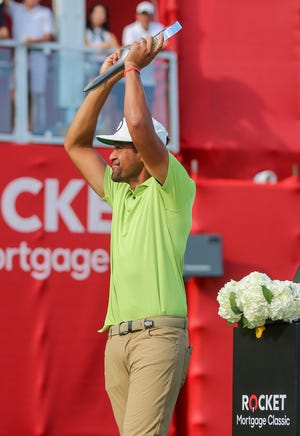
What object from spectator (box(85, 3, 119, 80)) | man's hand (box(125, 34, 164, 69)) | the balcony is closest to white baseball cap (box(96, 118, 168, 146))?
man's hand (box(125, 34, 164, 69))

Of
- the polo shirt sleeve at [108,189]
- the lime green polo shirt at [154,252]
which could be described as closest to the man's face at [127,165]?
the lime green polo shirt at [154,252]

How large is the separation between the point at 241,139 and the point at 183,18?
1.34 m

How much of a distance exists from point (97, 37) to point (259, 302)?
5.65m

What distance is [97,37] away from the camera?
35.3ft

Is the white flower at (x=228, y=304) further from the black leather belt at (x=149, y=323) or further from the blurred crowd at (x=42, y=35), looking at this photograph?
the blurred crowd at (x=42, y=35)

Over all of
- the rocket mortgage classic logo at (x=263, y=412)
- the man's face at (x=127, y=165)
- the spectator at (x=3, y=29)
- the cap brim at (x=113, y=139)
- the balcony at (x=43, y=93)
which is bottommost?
the rocket mortgage classic logo at (x=263, y=412)

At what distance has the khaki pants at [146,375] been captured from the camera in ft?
16.5

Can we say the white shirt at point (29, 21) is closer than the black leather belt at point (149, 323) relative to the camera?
No

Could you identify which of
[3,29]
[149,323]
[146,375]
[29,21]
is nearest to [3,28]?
[3,29]

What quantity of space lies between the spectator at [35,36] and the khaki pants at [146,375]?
525cm

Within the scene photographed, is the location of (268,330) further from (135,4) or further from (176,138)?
(135,4)

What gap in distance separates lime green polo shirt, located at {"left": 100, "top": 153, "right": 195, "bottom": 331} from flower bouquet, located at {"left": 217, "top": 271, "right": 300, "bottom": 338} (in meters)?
0.55

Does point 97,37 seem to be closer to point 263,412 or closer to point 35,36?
point 35,36

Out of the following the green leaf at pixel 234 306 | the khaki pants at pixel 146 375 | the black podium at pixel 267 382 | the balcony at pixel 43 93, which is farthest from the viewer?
the balcony at pixel 43 93
